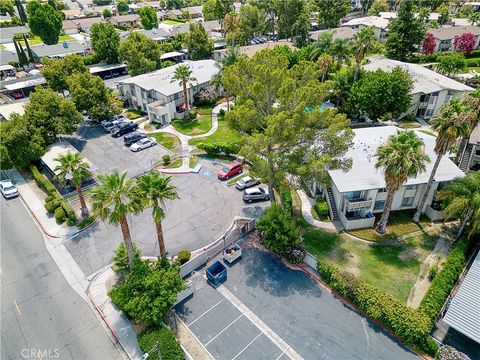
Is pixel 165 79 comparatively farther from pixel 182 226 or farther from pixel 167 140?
pixel 182 226

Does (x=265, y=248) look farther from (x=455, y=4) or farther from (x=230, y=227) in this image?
(x=455, y=4)

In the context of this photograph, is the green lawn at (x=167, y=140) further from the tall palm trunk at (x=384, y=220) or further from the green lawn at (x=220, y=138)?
the tall palm trunk at (x=384, y=220)

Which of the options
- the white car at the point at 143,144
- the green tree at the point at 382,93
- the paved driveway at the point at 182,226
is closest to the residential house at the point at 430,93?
the green tree at the point at 382,93

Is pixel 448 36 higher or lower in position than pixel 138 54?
higher

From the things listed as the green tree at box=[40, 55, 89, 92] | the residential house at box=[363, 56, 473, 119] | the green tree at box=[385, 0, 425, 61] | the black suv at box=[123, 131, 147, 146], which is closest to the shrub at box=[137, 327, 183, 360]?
the black suv at box=[123, 131, 147, 146]

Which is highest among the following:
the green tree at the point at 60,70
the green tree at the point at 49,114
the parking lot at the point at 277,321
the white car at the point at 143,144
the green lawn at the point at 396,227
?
the green tree at the point at 60,70

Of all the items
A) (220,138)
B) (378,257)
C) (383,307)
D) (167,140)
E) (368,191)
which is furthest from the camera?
(220,138)

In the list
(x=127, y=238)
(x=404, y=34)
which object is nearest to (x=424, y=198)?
(x=127, y=238)

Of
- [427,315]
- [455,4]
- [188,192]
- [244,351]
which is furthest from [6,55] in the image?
[455,4]
